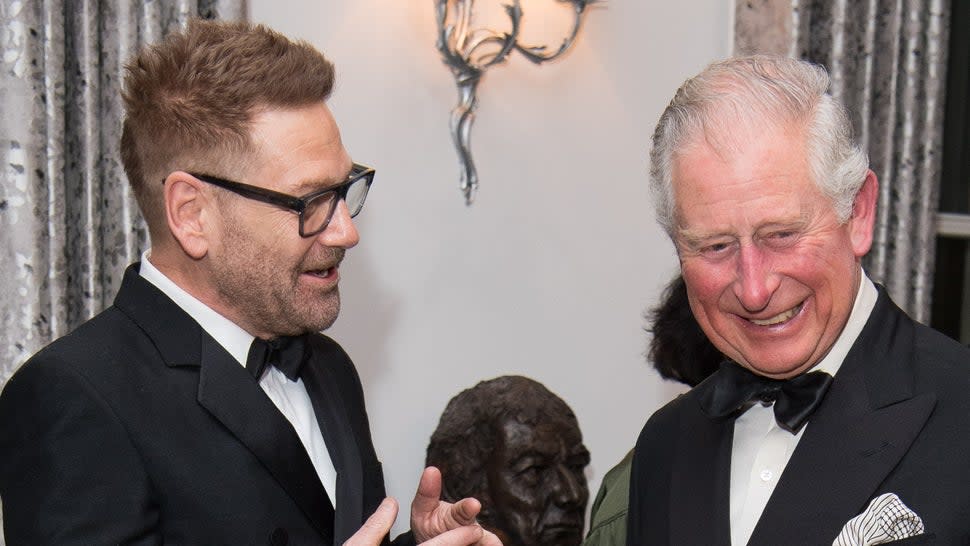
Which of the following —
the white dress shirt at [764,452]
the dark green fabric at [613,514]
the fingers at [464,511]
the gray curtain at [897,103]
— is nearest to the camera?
the white dress shirt at [764,452]

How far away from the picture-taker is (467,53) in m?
3.80

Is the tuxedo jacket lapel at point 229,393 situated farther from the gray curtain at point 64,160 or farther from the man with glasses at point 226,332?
the gray curtain at point 64,160

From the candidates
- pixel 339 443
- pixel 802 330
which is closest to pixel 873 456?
pixel 802 330

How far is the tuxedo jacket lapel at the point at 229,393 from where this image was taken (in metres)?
2.03

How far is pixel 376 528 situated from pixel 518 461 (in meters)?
1.61

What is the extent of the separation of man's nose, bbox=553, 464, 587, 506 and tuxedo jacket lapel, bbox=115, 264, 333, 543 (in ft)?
4.76

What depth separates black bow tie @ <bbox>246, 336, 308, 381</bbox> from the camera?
2.15 m

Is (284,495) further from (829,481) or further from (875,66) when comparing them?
(875,66)

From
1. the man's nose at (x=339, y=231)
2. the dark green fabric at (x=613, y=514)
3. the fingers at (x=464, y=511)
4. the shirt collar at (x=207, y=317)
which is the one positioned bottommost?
the dark green fabric at (x=613, y=514)

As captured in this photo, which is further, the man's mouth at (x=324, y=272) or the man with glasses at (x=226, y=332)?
the man's mouth at (x=324, y=272)

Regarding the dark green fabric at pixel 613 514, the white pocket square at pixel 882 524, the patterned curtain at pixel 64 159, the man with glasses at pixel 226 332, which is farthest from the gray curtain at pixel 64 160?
the white pocket square at pixel 882 524

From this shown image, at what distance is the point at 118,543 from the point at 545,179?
8.07 feet

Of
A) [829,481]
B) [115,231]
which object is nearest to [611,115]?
[115,231]

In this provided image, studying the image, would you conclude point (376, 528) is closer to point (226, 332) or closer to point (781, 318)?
point (226, 332)
